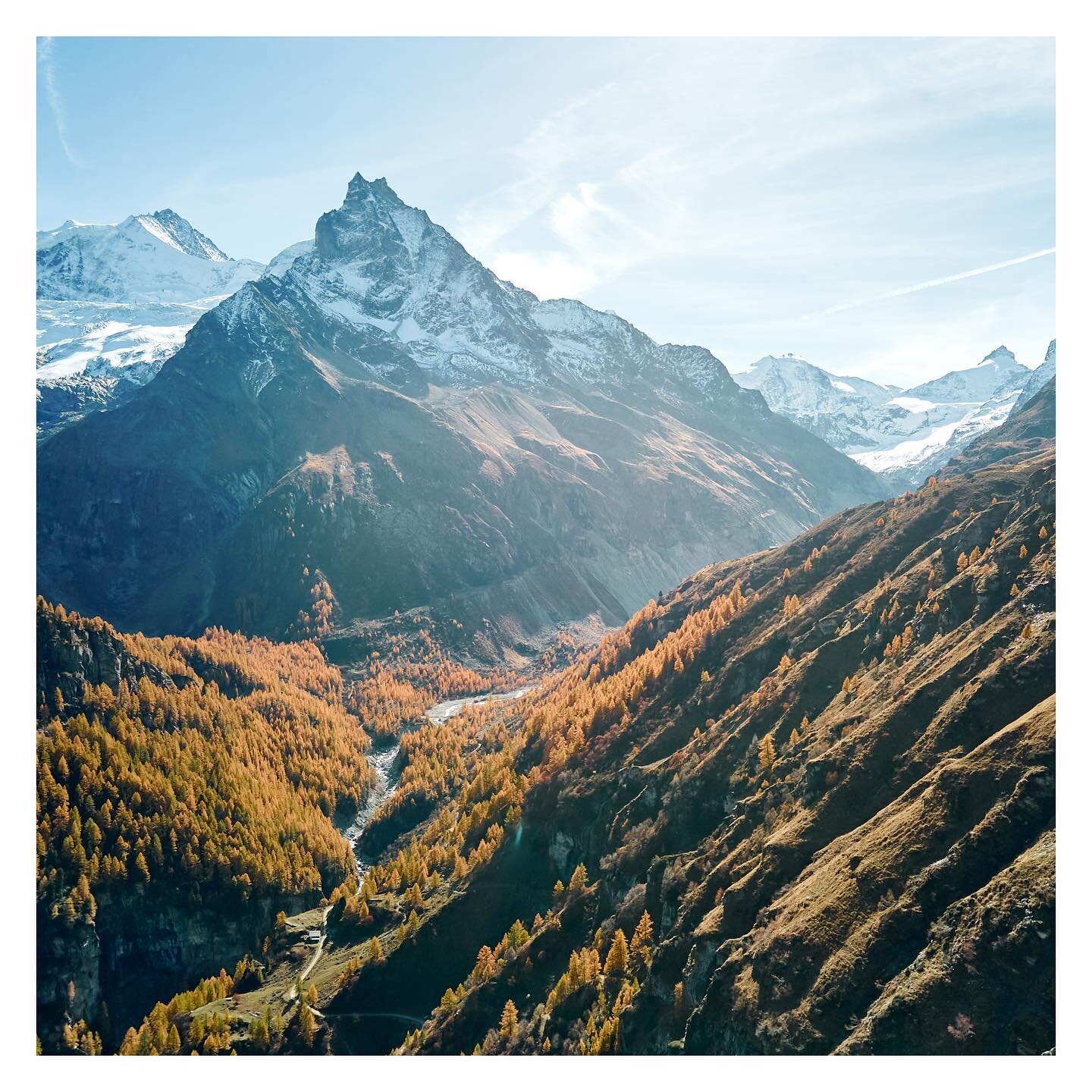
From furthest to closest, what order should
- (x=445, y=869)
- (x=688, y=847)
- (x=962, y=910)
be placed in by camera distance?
(x=445, y=869)
(x=688, y=847)
(x=962, y=910)

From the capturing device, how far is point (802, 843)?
105500 mm

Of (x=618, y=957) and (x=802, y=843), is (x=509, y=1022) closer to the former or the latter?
(x=618, y=957)

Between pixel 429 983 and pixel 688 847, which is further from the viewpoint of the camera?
pixel 429 983

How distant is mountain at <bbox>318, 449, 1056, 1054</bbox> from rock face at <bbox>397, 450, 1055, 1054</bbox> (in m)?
0.32

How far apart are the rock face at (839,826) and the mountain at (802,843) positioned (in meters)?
0.32

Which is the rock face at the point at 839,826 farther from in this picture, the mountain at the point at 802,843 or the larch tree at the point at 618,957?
the larch tree at the point at 618,957

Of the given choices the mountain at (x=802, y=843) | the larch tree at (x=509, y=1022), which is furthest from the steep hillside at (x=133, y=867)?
the larch tree at (x=509, y=1022)

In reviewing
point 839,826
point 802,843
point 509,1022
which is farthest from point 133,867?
point 839,826

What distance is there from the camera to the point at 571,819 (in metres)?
161

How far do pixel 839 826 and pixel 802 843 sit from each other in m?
5.63

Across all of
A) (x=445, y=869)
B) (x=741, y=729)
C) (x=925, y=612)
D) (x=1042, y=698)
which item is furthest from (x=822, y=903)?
(x=445, y=869)

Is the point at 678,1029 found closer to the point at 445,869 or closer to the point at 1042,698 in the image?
the point at 1042,698

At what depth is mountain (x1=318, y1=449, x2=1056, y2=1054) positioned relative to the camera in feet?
259

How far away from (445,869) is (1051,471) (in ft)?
496
